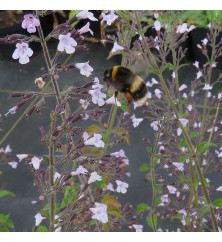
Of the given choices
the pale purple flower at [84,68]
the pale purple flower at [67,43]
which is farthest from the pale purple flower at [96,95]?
the pale purple flower at [67,43]

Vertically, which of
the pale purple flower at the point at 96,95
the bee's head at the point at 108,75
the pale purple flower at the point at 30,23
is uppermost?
the bee's head at the point at 108,75

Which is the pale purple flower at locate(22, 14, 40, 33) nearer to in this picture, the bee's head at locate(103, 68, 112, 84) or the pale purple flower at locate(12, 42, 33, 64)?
the pale purple flower at locate(12, 42, 33, 64)

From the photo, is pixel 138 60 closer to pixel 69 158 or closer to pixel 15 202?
pixel 69 158

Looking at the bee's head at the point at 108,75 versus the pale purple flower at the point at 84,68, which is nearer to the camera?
the pale purple flower at the point at 84,68

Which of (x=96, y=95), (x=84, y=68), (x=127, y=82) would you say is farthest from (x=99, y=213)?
(x=127, y=82)

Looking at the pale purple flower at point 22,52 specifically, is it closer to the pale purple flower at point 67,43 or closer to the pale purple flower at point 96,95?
the pale purple flower at point 67,43

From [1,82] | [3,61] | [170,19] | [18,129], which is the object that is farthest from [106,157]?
[3,61]

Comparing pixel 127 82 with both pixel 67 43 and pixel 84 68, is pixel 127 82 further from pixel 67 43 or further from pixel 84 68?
pixel 67 43
